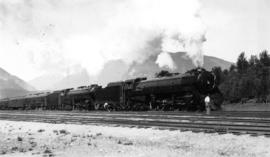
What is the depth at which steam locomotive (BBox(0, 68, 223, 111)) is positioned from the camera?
27.5 m

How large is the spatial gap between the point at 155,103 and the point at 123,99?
5.18 metres

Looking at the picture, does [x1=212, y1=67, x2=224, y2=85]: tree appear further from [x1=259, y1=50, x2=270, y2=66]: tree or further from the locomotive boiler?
[x1=259, y1=50, x2=270, y2=66]: tree

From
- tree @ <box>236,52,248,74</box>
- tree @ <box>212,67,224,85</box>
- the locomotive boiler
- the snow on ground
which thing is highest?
tree @ <box>236,52,248,74</box>

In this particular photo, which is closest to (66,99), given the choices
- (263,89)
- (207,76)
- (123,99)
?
(123,99)

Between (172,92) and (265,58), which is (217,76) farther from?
(265,58)

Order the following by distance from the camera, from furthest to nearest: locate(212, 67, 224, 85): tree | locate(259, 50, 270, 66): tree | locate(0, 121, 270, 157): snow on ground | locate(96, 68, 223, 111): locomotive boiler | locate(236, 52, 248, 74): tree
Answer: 1. locate(236, 52, 248, 74): tree
2. locate(259, 50, 270, 66): tree
3. locate(212, 67, 224, 85): tree
4. locate(96, 68, 223, 111): locomotive boiler
5. locate(0, 121, 270, 157): snow on ground

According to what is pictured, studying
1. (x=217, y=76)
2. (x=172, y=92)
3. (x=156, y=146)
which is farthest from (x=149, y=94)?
(x=156, y=146)

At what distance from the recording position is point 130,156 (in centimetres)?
968

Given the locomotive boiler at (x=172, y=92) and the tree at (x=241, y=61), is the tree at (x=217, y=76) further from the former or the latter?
the tree at (x=241, y=61)

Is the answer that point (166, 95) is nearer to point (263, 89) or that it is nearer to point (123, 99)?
point (123, 99)

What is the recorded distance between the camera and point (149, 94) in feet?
105

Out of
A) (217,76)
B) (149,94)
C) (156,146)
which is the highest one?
(217,76)

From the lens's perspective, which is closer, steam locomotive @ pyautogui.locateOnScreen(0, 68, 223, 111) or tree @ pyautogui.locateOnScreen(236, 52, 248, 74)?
steam locomotive @ pyautogui.locateOnScreen(0, 68, 223, 111)

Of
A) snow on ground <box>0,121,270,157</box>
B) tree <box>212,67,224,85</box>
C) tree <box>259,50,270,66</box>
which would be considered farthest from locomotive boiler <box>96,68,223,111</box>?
tree <box>259,50,270,66</box>
